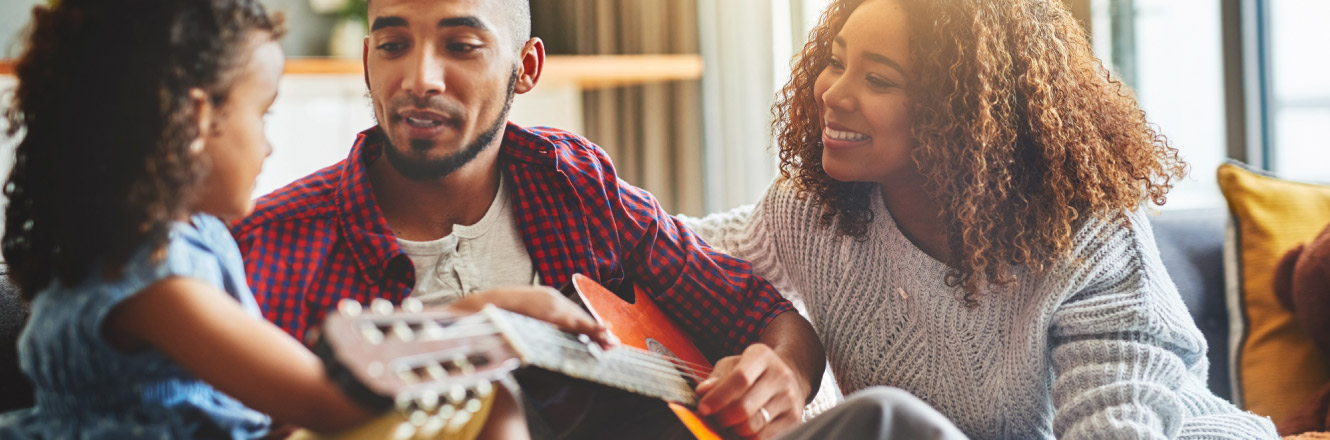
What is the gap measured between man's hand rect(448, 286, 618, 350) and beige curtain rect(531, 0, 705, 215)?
2.55 metres

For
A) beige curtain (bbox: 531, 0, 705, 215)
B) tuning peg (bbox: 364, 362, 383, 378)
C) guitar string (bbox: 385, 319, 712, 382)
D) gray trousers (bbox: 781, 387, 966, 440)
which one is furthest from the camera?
beige curtain (bbox: 531, 0, 705, 215)

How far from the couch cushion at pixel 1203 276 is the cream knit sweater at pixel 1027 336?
518 millimetres

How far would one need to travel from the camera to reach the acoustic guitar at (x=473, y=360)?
27.4 inches

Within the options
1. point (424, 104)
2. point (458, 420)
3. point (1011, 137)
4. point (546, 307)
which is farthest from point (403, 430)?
point (1011, 137)

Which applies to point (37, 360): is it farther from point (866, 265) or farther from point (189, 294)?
point (866, 265)

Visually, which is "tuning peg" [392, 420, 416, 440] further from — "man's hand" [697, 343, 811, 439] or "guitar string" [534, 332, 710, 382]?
"man's hand" [697, 343, 811, 439]

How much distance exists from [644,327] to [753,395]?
0.61 ft

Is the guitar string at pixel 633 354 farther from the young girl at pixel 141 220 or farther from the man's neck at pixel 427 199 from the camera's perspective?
the man's neck at pixel 427 199

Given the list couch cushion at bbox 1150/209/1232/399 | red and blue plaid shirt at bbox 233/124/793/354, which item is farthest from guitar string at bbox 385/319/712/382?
couch cushion at bbox 1150/209/1232/399

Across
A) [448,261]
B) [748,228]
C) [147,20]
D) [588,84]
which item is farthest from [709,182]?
[147,20]

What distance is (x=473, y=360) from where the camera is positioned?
0.81m

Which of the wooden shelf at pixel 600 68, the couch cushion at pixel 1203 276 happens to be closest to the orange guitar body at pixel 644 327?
the couch cushion at pixel 1203 276

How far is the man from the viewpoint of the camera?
1214 mm

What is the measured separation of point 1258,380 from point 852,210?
2.88 feet
